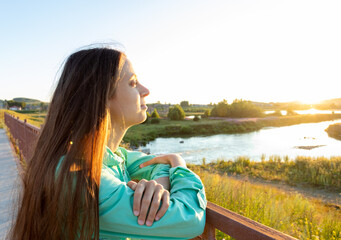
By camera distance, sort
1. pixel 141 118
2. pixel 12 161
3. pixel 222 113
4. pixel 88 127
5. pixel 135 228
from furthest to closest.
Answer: pixel 222 113 → pixel 12 161 → pixel 141 118 → pixel 88 127 → pixel 135 228

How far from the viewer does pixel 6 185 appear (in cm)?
389

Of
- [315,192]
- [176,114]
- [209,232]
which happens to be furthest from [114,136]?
[176,114]

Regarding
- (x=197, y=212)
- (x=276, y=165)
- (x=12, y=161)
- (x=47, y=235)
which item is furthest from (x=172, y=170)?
(x=276, y=165)

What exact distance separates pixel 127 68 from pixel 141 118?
0.22m

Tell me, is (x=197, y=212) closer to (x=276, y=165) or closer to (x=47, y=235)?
(x=47, y=235)

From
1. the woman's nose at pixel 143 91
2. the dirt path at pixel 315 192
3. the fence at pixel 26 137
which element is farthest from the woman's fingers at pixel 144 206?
the dirt path at pixel 315 192

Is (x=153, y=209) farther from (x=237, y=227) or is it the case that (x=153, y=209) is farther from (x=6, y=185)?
(x=6, y=185)

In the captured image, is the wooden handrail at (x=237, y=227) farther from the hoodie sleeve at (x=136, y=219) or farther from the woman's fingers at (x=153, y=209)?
the woman's fingers at (x=153, y=209)

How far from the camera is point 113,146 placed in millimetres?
1044

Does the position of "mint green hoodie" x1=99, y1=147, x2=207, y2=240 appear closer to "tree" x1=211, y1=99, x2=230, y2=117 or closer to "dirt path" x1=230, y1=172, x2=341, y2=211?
"dirt path" x1=230, y1=172, x2=341, y2=211

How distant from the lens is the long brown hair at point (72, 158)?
2.24 feet

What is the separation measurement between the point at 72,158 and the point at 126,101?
1.14 ft

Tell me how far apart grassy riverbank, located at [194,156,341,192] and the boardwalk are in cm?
738

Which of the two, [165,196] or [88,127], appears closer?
[165,196]
